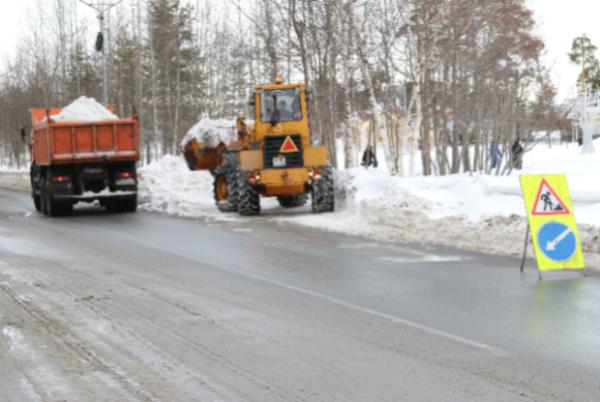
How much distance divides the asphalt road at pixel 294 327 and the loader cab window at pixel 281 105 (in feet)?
27.3

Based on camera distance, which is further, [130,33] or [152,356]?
[130,33]

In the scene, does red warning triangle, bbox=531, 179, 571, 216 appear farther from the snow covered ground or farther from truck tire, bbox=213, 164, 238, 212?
truck tire, bbox=213, 164, 238, 212

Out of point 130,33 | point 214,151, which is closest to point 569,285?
point 214,151

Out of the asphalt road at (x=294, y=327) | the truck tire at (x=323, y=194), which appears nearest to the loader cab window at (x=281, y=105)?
the truck tire at (x=323, y=194)

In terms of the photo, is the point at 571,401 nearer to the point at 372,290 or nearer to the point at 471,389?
the point at 471,389

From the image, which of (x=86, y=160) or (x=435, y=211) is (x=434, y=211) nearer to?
(x=435, y=211)

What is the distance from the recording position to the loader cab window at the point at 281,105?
22.5m

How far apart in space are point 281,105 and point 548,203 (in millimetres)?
11810

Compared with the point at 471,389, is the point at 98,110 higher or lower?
higher

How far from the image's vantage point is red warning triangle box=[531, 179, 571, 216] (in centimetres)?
1149

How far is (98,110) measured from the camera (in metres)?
25.5

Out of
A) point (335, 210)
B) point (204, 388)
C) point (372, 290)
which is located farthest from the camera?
point (335, 210)

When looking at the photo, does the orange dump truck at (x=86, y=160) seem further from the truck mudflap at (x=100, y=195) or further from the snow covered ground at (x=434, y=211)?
the snow covered ground at (x=434, y=211)

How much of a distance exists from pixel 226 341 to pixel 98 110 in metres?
18.9
